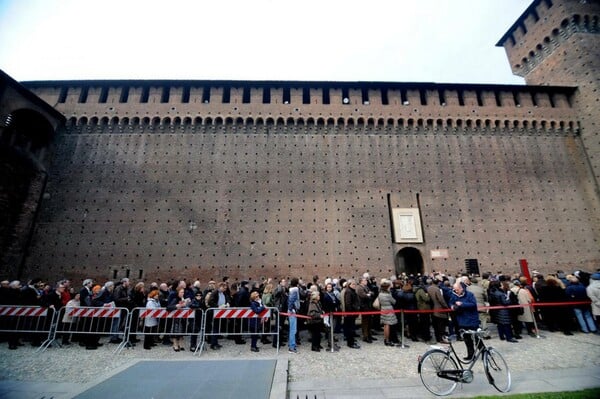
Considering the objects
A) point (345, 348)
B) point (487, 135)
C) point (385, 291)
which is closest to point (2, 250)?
point (345, 348)

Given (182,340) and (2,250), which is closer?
(182,340)

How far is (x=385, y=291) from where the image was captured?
298 inches

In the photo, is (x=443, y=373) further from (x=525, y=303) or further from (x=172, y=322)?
(x=172, y=322)

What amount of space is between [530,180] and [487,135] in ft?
12.2

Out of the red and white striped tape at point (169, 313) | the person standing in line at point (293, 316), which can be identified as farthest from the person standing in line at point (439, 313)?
the red and white striped tape at point (169, 313)

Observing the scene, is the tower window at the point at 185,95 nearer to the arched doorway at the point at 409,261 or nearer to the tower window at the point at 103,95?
the tower window at the point at 103,95

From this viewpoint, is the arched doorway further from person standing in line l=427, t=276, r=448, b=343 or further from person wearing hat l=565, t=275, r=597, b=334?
person standing in line l=427, t=276, r=448, b=343

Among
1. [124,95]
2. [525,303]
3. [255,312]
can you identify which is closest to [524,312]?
[525,303]

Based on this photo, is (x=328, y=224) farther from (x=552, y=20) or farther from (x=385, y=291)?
(x=552, y=20)

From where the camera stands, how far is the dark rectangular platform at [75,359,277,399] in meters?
4.09

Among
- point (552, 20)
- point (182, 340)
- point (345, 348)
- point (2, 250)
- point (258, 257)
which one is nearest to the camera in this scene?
point (345, 348)

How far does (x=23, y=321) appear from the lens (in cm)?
738

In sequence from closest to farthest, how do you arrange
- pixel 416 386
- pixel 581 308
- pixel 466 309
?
pixel 416 386
pixel 466 309
pixel 581 308

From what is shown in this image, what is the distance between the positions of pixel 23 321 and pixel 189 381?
19.9ft
